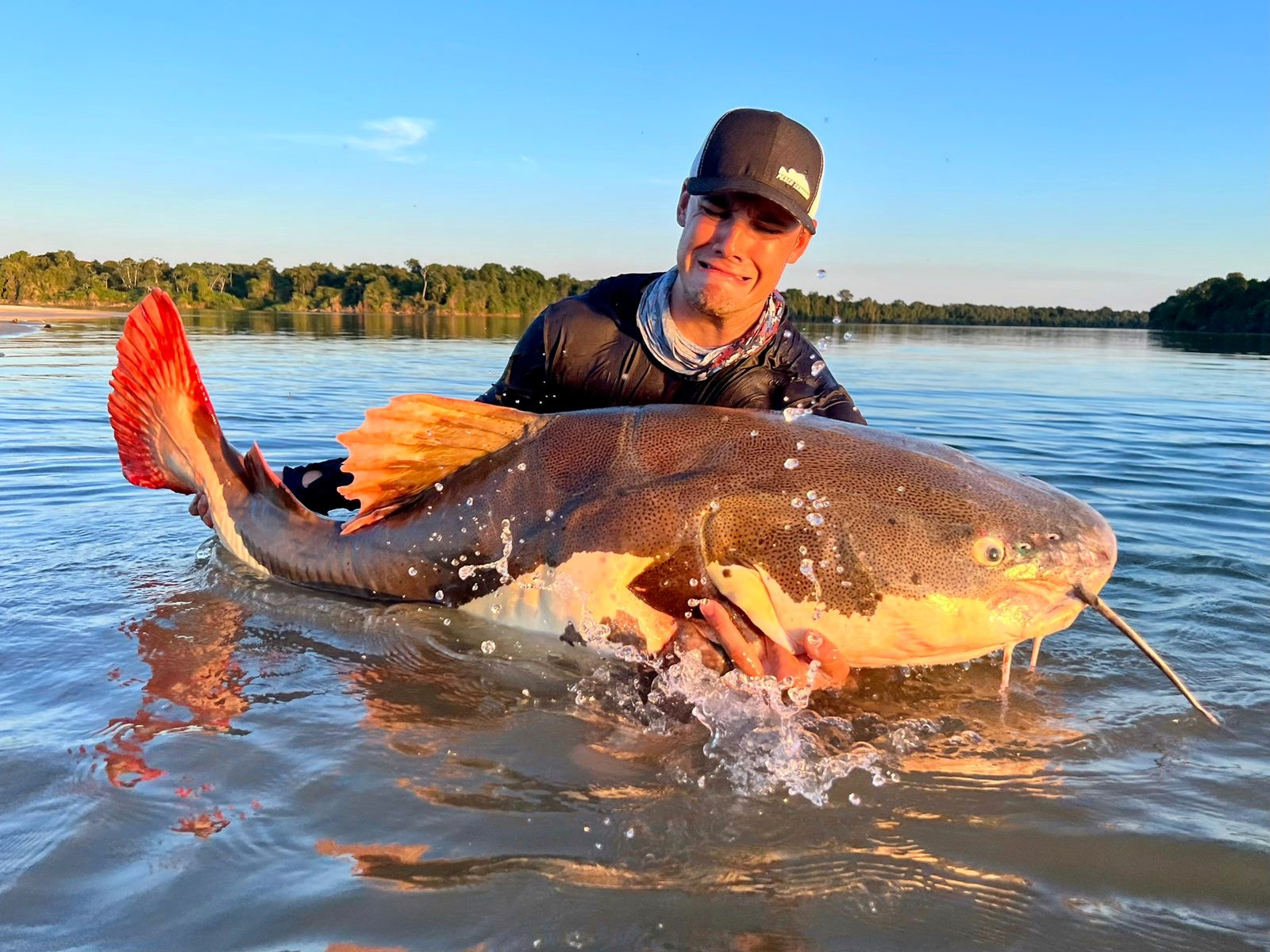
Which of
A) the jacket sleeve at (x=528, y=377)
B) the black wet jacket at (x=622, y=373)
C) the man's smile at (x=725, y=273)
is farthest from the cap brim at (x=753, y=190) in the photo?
the jacket sleeve at (x=528, y=377)

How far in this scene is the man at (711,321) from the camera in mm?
3447

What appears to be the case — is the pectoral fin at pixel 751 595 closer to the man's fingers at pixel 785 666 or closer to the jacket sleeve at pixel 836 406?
the man's fingers at pixel 785 666

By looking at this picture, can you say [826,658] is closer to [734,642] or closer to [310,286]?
[734,642]

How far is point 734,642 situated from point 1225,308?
3384 inches

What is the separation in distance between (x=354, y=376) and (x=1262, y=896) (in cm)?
1435

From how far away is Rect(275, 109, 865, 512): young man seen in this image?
11.3 feet

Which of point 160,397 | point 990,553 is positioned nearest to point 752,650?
point 990,553

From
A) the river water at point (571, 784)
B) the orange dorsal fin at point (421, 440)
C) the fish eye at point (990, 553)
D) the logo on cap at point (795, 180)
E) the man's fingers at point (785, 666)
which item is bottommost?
the river water at point (571, 784)

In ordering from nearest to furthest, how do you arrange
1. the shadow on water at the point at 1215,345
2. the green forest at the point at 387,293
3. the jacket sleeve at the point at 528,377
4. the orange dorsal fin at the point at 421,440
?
the orange dorsal fin at the point at 421,440
the jacket sleeve at the point at 528,377
the shadow on water at the point at 1215,345
the green forest at the point at 387,293

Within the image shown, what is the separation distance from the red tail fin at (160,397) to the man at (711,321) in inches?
9.4

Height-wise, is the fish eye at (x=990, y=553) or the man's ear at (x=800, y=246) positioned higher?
the man's ear at (x=800, y=246)

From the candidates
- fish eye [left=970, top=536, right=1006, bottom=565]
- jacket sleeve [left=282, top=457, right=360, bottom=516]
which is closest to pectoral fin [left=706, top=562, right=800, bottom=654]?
fish eye [left=970, top=536, right=1006, bottom=565]

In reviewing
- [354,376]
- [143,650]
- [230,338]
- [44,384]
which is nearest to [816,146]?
[143,650]

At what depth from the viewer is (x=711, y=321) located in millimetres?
3664
